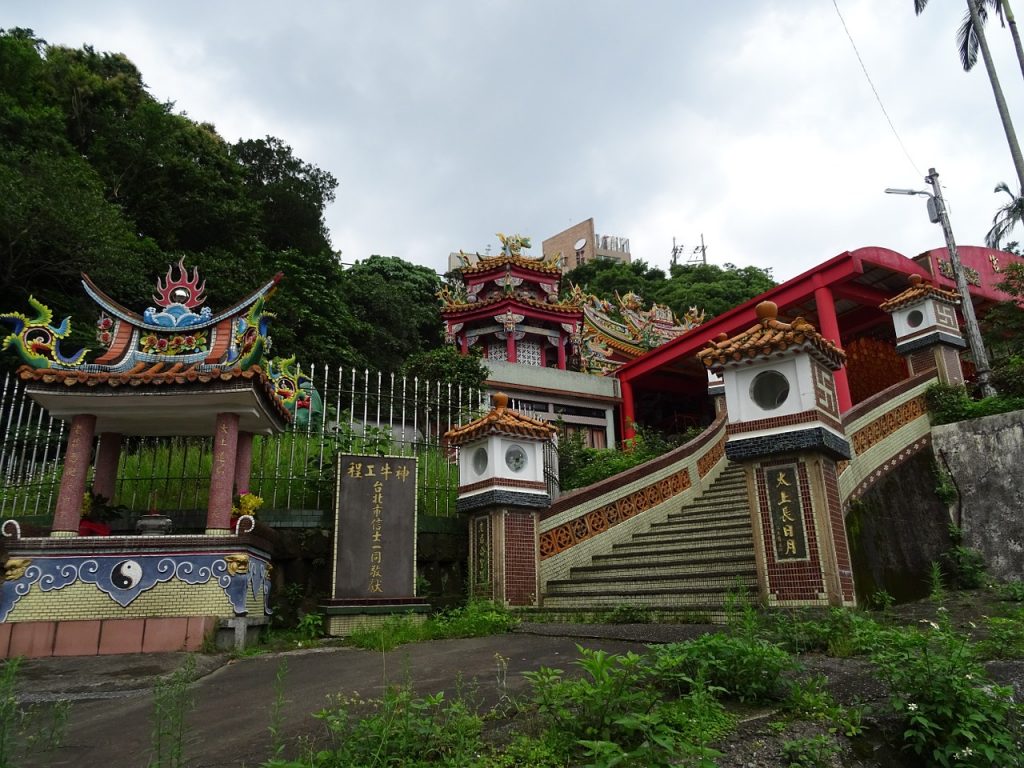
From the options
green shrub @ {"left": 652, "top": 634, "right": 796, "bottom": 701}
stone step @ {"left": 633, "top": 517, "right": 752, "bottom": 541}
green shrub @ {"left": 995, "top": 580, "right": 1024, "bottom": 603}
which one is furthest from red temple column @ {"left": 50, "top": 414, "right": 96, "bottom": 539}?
green shrub @ {"left": 995, "top": 580, "right": 1024, "bottom": 603}

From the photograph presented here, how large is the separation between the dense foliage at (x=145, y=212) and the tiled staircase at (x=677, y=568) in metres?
12.0

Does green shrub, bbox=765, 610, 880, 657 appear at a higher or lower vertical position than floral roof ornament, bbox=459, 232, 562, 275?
lower

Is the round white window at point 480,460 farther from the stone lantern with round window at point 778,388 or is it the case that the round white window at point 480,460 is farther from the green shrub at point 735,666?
the green shrub at point 735,666

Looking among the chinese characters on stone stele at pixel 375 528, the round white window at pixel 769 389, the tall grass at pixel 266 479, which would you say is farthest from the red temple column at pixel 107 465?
the round white window at pixel 769 389

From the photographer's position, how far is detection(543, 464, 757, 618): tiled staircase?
22.9ft

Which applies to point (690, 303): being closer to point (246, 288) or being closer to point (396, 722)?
point (246, 288)

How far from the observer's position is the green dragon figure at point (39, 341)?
7227mm

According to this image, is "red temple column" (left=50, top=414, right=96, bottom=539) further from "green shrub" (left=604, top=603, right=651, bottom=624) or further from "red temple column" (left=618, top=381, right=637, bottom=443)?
"red temple column" (left=618, top=381, right=637, bottom=443)

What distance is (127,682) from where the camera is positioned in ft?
17.6

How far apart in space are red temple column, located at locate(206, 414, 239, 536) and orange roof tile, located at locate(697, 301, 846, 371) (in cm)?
500

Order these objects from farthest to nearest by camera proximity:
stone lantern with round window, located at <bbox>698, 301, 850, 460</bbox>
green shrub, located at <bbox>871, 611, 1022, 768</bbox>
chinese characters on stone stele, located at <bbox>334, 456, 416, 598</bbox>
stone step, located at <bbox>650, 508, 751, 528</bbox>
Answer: stone step, located at <bbox>650, 508, 751, 528</bbox>
chinese characters on stone stele, located at <bbox>334, 456, 416, 598</bbox>
stone lantern with round window, located at <bbox>698, 301, 850, 460</bbox>
green shrub, located at <bbox>871, 611, 1022, 768</bbox>

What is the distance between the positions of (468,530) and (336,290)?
1639cm

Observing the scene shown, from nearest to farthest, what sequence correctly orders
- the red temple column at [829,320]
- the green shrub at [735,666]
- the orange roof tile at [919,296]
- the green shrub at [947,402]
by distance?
the green shrub at [735,666]
the green shrub at [947,402]
the orange roof tile at [919,296]
the red temple column at [829,320]

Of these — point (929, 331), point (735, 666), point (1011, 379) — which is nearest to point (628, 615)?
point (735, 666)
